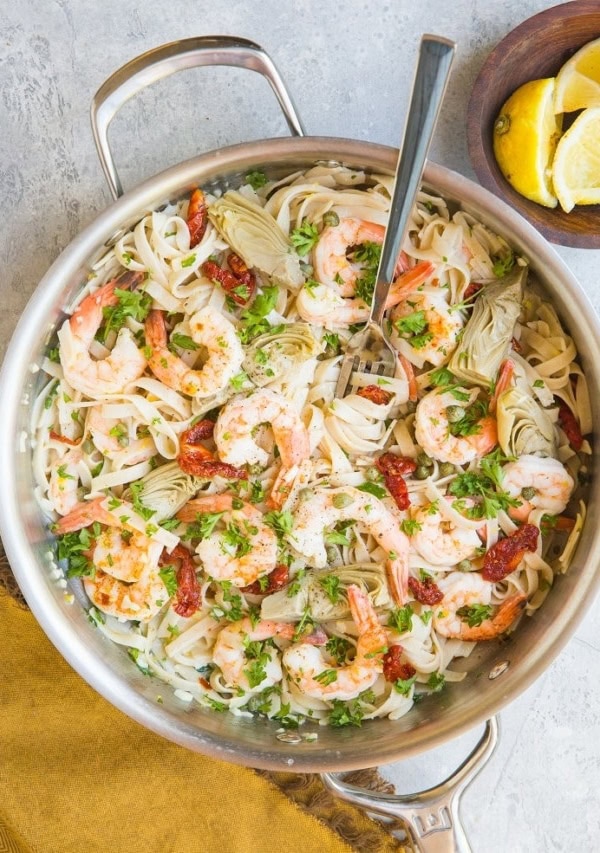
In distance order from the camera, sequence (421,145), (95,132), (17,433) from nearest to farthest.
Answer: (421,145) < (95,132) < (17,433)

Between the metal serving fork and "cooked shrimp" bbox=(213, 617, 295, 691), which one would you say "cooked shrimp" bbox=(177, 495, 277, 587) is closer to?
"cooked shrimp" bbox=(213, 617, 295, 691)

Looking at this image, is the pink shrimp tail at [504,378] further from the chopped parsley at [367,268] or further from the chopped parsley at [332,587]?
the chopped parsley at [332,587]

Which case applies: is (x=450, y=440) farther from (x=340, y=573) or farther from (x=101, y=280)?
(x=101, y=280)

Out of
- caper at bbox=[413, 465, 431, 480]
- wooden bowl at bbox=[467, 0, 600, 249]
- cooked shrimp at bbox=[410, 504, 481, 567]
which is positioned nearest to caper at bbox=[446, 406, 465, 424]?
caper at bbox=[413, 465, 431, 480]

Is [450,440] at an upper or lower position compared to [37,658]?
upper

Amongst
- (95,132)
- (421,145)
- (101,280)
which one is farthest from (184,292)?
(421,145)
